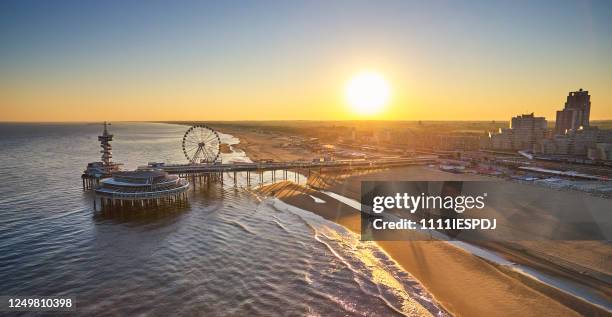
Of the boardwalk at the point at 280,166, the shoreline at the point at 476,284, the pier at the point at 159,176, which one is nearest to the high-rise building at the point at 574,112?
the boardwalk at the point at 280,166

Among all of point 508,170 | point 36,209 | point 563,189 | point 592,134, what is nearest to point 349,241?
point 36,209

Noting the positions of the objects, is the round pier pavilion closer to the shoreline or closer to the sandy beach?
the sandy beach

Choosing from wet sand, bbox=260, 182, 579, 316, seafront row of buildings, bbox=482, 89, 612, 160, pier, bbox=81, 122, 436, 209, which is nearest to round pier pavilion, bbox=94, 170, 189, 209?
pier, bbox=81, 122, 436, 209

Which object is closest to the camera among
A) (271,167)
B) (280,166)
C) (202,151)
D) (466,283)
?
(466,283)

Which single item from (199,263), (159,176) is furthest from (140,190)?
(199,263)

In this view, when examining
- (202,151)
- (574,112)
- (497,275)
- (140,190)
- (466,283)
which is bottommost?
(466,283)

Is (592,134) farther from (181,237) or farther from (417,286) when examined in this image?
(181,237)

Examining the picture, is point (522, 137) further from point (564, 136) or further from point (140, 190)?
point (140, 190)
